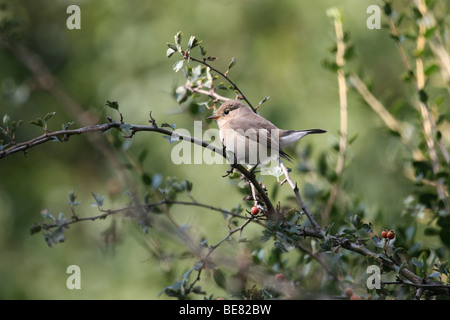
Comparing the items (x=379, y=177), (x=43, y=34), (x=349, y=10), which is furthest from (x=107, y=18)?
(x=379, y=177)

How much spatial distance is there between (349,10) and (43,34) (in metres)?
3.43

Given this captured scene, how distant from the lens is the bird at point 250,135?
3232 millimetres

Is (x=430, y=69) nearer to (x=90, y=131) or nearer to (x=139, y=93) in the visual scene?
(x=90, y=131)

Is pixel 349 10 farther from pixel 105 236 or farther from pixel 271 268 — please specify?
pixel 105 236

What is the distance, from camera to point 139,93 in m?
5.84

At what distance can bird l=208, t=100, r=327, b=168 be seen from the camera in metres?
3.23

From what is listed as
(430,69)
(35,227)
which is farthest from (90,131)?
(430,69)

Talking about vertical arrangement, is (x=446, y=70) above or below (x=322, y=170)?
above

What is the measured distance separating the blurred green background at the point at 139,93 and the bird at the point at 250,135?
1533 mm

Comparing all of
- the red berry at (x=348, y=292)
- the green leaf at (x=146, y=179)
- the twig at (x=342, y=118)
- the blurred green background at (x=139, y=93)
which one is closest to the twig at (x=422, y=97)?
the twig at (x=342, y=118)

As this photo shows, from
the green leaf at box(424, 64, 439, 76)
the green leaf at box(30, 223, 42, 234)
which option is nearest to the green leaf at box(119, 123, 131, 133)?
the green leaf at box(30, 223, 42, 234)

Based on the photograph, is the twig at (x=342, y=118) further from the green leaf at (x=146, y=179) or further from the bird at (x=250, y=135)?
the green leaf at (x=146, y=179)

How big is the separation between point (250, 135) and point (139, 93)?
104 inches

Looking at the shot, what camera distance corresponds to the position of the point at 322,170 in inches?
131
